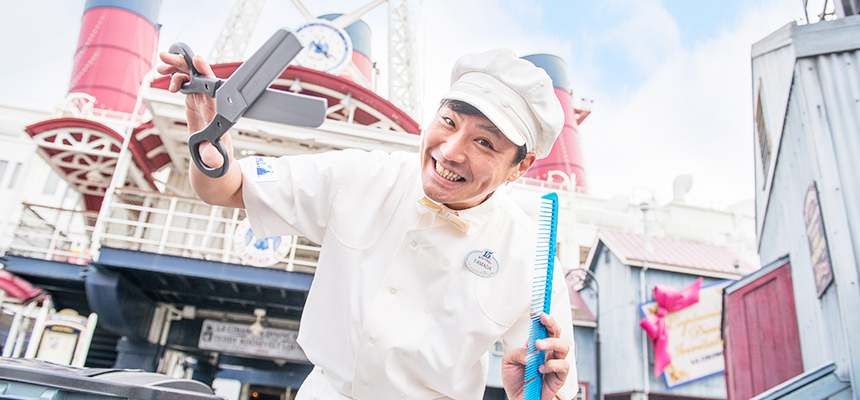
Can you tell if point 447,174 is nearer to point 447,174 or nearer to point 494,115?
point 447,174

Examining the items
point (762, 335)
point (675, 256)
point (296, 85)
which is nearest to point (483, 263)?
point (762, 335)

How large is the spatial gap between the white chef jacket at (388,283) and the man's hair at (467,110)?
16 cm

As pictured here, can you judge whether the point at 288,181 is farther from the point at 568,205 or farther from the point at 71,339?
the point at 568,205

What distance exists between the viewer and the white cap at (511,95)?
1460mm

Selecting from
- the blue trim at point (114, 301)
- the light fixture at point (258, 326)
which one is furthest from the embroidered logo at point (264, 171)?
the light fixture at point (258, 326)

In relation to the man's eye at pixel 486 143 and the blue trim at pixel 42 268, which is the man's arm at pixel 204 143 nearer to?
the man's eye at pixel 486 143

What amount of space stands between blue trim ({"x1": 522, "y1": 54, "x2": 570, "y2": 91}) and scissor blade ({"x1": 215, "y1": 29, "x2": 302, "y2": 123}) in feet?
96.5

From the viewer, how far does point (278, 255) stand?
752 centimetres

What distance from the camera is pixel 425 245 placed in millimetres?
1503

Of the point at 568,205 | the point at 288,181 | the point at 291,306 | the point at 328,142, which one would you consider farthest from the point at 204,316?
the point at 568,205

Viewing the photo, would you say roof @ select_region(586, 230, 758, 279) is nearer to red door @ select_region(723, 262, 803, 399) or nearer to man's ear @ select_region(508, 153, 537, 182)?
red door @ select_region(723, 262, 803, 399)

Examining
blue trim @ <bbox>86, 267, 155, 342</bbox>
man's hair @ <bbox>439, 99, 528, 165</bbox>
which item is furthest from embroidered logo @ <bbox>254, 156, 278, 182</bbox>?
blue trim @ <bbox>86, 267, 155, 342</bbox>

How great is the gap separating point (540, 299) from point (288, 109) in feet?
2.49

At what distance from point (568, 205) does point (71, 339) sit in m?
13.6
